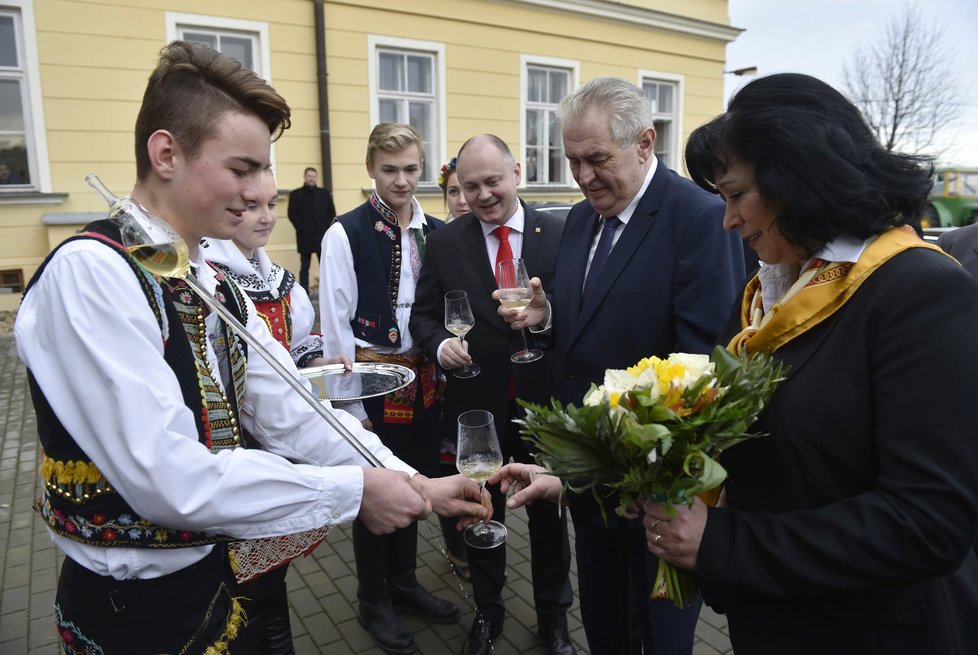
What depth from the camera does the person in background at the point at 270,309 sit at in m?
2.78

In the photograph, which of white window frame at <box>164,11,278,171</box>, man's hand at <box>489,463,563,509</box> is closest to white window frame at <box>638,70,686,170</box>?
white window frame at <box>164,11,278,171</box>

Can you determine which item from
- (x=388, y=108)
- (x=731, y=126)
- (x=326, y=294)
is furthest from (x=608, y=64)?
(x=731, y=126)

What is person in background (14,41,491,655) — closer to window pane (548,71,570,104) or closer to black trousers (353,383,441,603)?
black trousers (353,383,441,603)

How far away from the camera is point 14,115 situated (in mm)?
9297

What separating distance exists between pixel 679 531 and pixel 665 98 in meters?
15.7

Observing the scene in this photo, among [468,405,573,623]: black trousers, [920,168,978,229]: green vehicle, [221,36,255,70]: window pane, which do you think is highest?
[221,36,255,70]: window pane

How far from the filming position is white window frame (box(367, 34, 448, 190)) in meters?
11.6

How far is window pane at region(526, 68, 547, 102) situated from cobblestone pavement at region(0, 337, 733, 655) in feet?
35.3

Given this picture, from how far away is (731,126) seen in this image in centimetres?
164

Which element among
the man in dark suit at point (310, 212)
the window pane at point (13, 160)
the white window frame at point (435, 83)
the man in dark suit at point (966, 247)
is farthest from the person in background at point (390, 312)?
the white window frame at point (435, 83)

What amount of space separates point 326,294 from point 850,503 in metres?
2.91

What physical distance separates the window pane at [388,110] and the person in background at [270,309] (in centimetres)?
880

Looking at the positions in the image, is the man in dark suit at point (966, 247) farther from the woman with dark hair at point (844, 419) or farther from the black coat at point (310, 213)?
the black coat at point (310, 213)

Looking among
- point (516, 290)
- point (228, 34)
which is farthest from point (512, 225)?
point (228, 34)
